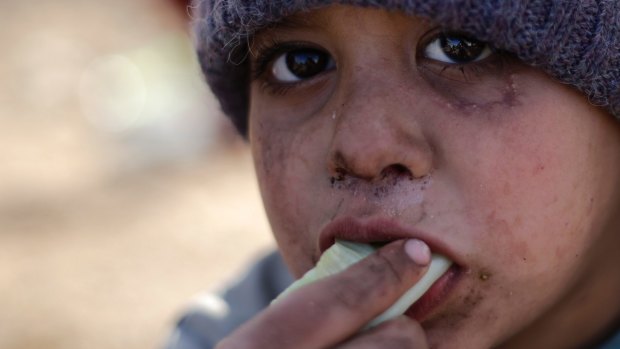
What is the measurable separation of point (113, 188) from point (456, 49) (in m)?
2.85

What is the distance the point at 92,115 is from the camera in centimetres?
464

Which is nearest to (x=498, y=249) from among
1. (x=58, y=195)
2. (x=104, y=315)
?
(x=104, y=315)

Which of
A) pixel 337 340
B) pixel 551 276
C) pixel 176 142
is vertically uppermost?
pixel 337 340

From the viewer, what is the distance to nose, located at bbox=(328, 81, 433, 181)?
1300 millimetres

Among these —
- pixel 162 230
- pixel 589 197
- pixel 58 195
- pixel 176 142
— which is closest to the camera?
pixel 589 197

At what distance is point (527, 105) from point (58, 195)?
9.79ft

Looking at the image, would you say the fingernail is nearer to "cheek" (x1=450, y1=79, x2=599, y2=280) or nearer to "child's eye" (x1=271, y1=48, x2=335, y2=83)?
"cheek" (x1=450, y1=79, x2=599, y2=280)

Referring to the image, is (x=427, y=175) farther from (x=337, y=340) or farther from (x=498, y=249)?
(x=337, y=340)

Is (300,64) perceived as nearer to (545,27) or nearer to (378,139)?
(378,139)

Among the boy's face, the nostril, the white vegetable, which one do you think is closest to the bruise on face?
the boy's face

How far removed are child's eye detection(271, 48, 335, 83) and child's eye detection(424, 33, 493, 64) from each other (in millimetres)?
168

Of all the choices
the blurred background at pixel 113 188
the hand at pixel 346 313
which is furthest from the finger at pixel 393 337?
the blurred background at pixel 113 188

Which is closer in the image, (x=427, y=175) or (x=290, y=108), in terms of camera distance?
(x=427, y=175)

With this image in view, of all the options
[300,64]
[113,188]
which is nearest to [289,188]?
[300,64]
